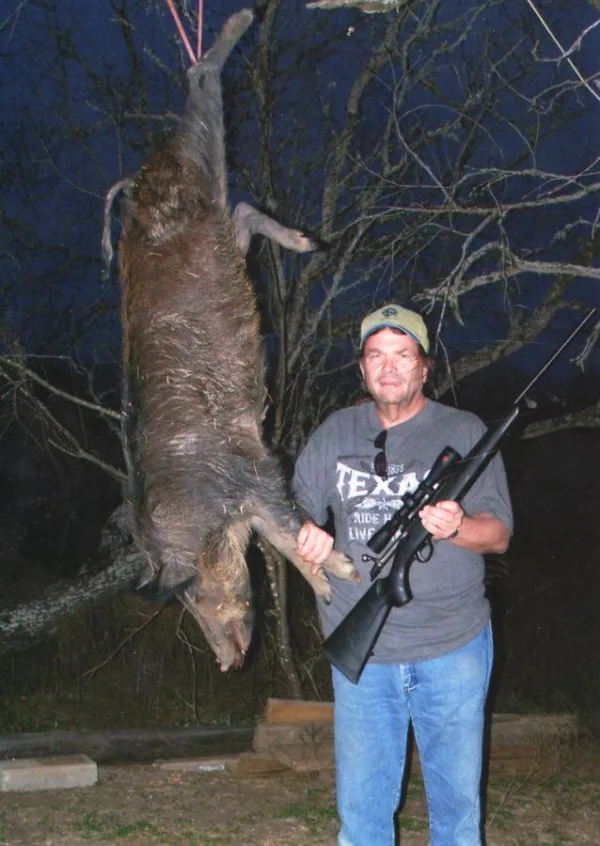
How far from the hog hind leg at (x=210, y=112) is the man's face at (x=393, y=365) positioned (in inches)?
35.8

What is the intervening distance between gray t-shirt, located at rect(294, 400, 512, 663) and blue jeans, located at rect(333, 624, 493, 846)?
0.07 metres

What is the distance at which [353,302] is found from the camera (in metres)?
8.05

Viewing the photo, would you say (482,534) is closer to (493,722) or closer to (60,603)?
(493,722)

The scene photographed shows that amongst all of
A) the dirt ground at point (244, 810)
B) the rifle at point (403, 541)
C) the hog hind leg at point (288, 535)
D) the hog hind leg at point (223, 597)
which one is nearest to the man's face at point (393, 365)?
the rifle at point (403, 541)

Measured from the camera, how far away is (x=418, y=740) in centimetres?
339

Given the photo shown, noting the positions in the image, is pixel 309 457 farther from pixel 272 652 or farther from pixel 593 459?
pixel 593 459

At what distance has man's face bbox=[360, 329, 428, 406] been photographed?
335 centimetres

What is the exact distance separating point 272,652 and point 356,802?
6.43m

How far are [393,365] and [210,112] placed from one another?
123 centimetres

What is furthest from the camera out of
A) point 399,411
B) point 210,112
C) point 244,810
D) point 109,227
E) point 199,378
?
point 244,810

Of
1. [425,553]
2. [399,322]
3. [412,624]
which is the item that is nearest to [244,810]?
[412,624]

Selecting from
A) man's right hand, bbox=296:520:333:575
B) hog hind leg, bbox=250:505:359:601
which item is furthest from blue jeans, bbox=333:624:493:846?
man's right hand, bbox=296:520:333:575

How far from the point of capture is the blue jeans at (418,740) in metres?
3.28

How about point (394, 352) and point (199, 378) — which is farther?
point (199, 378)
